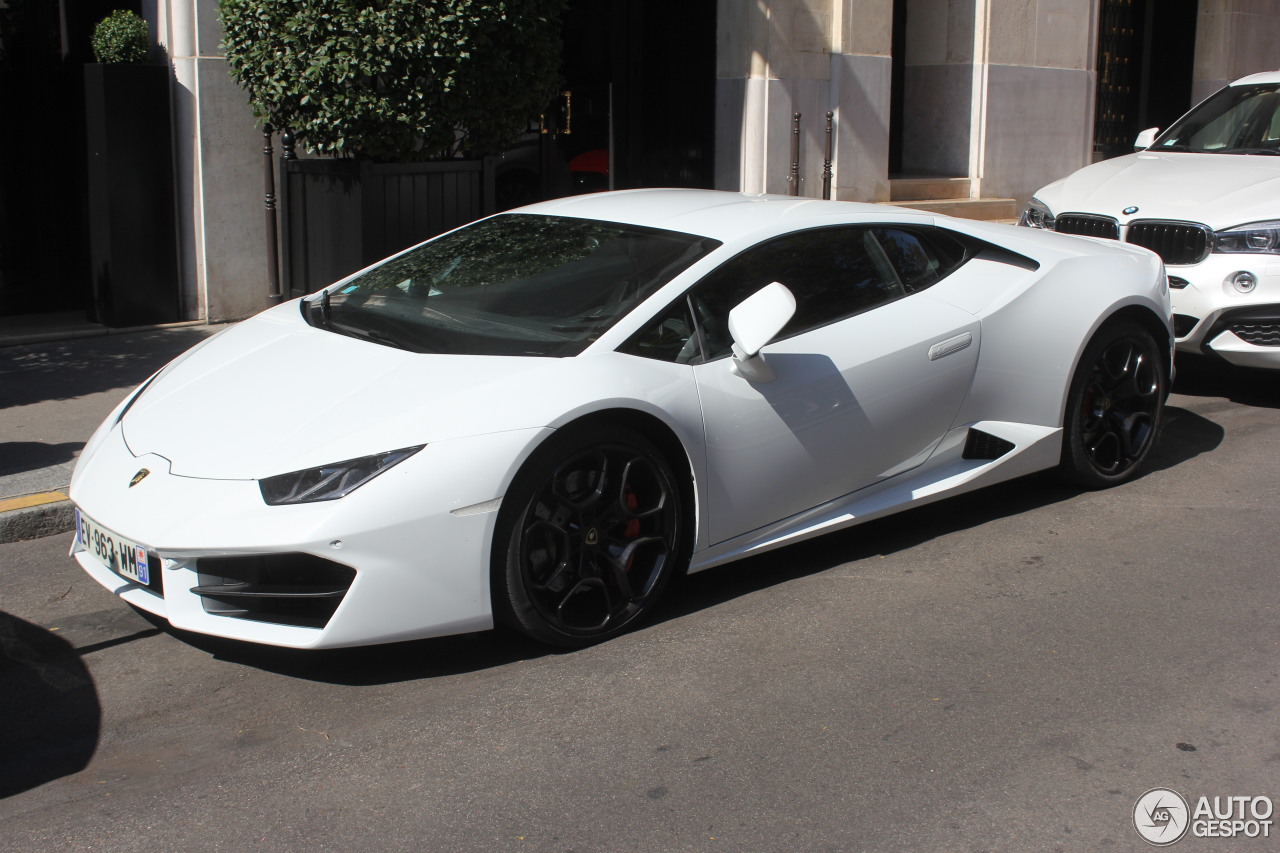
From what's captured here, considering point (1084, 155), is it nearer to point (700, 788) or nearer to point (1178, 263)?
point (1178, 263)

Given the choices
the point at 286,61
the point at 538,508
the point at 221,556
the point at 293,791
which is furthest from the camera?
the point at 286,61

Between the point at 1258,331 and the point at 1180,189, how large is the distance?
1119 mm

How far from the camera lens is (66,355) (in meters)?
8.65

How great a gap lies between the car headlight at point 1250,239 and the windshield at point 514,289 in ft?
13.5

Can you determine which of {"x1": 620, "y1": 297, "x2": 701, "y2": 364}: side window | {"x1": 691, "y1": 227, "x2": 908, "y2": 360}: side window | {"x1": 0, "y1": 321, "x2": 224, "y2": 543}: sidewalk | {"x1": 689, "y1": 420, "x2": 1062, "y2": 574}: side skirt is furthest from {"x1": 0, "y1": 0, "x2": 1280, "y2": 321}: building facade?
{"x1": 689, "y1": 420, "x2": 1062, "y2": 574}: side skirt

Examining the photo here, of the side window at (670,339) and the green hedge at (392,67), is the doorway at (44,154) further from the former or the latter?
the side window at (670,339)

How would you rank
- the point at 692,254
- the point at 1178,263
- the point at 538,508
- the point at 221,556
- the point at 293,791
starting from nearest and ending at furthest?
the point at 293,791
the point at 221,556
the point at 538,508
the point at 692,254
the point at 1178,263

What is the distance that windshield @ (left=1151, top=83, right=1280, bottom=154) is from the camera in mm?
9039

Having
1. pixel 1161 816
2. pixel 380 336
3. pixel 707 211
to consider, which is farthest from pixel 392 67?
pixel 1161 816

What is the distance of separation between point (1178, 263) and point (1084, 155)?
875 centimetres

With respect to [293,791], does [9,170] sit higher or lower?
higher

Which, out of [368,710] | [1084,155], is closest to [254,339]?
[368,710]

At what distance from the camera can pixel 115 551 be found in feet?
13.3

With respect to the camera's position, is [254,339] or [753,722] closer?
[753,722]
